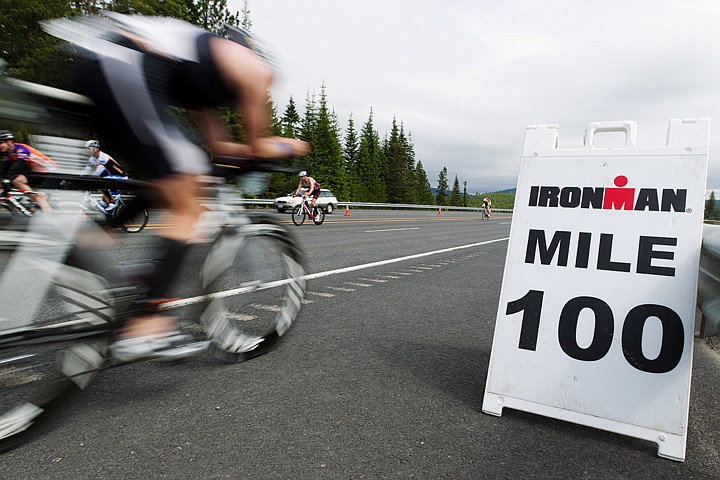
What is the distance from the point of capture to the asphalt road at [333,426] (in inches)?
65.3

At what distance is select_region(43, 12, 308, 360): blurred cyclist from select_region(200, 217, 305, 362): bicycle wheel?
43cm

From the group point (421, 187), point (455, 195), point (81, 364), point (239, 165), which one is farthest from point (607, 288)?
point (455, 195)

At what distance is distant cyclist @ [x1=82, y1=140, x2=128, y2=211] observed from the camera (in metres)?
2.13

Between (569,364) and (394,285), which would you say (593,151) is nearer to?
(569,364)

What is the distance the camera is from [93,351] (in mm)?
1926

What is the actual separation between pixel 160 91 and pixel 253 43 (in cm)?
48

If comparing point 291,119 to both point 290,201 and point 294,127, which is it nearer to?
point 294,127

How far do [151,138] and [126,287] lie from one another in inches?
26.0

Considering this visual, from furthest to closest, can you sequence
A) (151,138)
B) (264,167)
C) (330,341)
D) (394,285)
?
(394,285), (330,341), (264,167), (151,138)

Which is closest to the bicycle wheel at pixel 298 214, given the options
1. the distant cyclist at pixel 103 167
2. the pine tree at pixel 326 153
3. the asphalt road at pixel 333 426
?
the asphalt road at pixel 333 426

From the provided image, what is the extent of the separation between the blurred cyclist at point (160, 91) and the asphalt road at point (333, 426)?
0.85ft

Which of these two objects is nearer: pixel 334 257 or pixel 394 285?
pixel 394 285

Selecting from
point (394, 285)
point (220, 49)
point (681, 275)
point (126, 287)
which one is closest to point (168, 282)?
point (126, 287)

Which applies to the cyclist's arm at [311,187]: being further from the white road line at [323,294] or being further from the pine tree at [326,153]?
the pine tree at [326,153]
